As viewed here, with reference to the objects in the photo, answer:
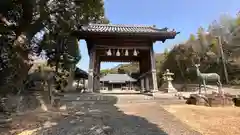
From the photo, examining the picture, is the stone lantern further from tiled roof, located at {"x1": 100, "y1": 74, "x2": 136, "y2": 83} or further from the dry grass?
tiled roof, located at {"x1": 100, "y1": 74, "x2": 136, "y2": 83}

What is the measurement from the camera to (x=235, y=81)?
1018 inches

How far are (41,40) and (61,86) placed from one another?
8.22 meters

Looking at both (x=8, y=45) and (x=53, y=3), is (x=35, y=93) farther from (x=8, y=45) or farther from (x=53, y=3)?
(x=53, y=3)

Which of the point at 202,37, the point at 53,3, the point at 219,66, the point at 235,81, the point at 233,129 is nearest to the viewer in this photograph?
the point at 233,129

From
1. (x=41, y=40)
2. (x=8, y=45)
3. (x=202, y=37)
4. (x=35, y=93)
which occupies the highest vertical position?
(x=202, y=37)

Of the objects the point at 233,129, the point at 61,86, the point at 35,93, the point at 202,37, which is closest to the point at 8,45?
the point at 35,93

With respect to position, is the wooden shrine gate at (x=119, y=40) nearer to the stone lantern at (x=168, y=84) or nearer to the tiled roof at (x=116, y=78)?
the stone lantern at (x=168, y=84)

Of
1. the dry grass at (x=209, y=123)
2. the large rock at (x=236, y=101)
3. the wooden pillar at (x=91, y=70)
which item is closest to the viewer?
the dry grass at (x=209, y=123)

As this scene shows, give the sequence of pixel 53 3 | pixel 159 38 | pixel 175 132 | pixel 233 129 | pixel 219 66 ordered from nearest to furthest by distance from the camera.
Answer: pixel 175 132, pixel 233 129, pixel 53 3, pixel 159 38, pixel 219 66

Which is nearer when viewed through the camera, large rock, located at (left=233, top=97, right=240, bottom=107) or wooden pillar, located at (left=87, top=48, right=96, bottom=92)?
large rock, located at (left=233, top=97, right=240, bottom=107)

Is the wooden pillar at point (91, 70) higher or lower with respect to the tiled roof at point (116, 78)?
lower

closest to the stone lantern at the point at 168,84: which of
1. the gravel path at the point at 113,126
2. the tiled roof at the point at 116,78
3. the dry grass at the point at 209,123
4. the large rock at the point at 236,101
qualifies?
the large rock at the point at 236,101

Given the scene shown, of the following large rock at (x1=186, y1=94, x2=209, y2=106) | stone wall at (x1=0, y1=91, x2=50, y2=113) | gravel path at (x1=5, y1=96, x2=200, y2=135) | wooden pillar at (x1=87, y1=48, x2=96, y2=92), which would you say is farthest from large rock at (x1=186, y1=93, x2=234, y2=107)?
stone wall at (x1=0, y1=91, x2=50, y2=113)

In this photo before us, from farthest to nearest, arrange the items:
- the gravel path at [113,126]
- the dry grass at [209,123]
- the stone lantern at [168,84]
→ 1. the stone lantern at [168,84]
2. the dry grass at [209,123]
3. the gravel path at [113,126]
